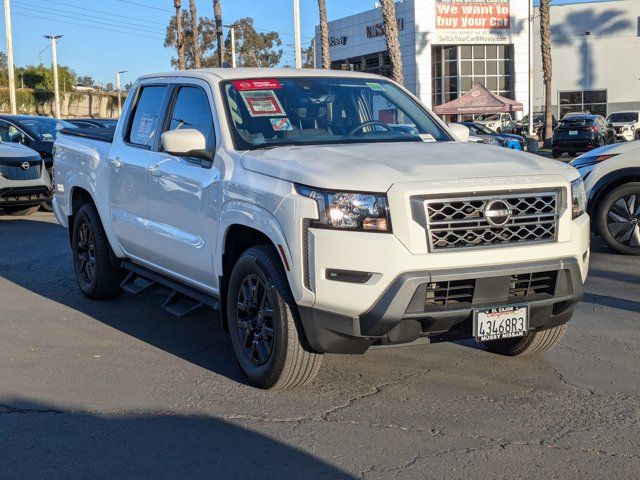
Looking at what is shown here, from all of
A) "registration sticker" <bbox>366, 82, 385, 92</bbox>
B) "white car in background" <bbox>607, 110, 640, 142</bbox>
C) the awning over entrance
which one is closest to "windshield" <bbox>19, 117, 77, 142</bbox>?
"registration sticker" <bbox>366, 82, 385, 92</bbox>

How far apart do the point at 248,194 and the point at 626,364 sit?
2.76 m

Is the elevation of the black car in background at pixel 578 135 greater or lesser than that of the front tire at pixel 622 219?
greater

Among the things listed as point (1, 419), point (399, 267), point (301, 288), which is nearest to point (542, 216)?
point (399, 267)

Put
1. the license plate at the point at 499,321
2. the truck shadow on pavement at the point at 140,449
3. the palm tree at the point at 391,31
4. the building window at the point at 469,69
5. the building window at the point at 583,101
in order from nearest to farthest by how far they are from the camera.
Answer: the truck shadow on pavement at the point at 140,449 → the license plate at the point at 499,321 → the palm tree at the point at 391,31 → the building window at the point at 469,69 → the building window at the point at 583,101

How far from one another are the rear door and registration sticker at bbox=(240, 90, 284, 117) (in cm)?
99

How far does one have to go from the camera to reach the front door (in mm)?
5672

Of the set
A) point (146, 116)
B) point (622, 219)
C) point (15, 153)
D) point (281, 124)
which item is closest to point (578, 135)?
point (15, 153)

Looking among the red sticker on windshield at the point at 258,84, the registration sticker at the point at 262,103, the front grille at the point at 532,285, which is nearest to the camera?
the front grille at the point at 532,285

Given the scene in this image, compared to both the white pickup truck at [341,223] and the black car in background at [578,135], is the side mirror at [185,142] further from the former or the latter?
the black car in background at [578,135]

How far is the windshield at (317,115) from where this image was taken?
19.0ft

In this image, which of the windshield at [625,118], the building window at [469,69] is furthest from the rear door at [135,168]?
the building window at [469,69]

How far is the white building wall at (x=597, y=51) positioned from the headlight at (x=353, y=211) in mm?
58927

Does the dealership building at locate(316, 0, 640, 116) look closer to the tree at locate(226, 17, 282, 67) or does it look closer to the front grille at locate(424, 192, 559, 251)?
the tree at locate(226, 17, 282, 67)

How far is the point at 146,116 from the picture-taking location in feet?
23.0
